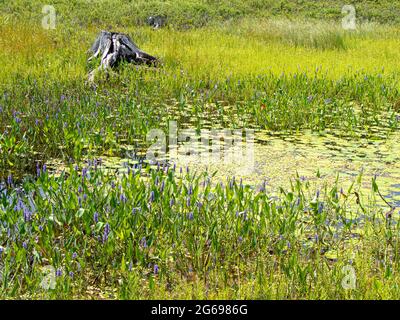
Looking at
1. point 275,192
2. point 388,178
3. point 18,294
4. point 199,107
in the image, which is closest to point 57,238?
point 18,294

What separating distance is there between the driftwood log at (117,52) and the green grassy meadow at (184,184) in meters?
0.33

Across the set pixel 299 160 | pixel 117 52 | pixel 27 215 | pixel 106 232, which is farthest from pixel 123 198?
pixel 117 52

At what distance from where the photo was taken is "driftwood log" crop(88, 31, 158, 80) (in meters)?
9.98

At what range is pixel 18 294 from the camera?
2982mm

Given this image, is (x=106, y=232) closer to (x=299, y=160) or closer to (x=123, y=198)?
(x=123, y=198)

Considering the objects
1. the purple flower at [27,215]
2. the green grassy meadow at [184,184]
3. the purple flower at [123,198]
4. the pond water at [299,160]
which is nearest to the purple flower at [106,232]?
the green grassy meadow at [184,184]

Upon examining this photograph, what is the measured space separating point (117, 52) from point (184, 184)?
6.49 m

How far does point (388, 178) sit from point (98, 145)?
279 centimetres

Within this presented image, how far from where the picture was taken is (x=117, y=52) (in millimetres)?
10031

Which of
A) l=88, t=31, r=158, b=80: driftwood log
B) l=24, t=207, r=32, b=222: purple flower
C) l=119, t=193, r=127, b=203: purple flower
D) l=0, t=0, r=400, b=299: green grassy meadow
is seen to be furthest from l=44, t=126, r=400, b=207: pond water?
l=88, t=31, r=158, b=80: driftwood log

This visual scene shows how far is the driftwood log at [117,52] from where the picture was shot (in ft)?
32.7

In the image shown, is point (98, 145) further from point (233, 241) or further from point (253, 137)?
point (233, 241)

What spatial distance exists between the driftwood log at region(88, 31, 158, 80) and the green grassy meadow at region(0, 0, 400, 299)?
1.07 feet

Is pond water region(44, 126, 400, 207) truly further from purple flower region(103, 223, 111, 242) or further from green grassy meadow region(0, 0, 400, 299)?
purple flower region(103, 223, 111, 242)
